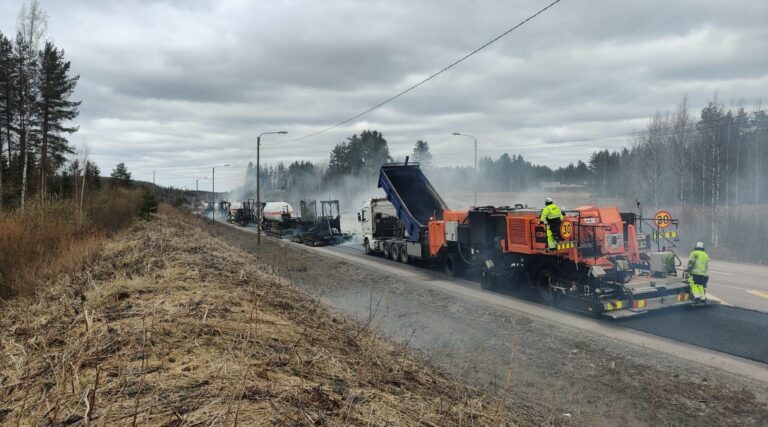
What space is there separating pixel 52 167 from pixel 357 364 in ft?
127

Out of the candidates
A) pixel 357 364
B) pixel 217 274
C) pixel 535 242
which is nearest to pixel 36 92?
pixel 217 274

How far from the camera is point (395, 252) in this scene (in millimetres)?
21656

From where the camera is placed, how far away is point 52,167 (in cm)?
3456

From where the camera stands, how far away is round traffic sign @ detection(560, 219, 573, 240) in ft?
35.4

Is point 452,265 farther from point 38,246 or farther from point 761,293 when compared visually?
point 38,246

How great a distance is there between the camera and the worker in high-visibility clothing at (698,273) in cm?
1007

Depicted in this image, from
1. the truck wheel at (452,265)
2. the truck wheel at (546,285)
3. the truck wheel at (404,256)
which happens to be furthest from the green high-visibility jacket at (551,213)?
the truck wheel at (404,256)

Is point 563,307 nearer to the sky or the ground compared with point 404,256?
nearer to the ground

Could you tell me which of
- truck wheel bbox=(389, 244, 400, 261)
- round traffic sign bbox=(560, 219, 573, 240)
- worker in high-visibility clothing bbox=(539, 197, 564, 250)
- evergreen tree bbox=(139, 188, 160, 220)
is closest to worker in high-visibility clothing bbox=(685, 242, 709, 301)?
round traffic sign bbox=(560, 219, 573, 240)

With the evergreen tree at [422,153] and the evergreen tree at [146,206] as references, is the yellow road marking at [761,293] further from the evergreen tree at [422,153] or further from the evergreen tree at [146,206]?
the evergreen tree at [422,153]

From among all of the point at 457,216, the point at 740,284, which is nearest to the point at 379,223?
the point at 457,216

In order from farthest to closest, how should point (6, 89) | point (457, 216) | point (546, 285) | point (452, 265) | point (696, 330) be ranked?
point (6, 89)
point (452, 265)
point (457, 216)
point (546, 285)
point (696, 330)

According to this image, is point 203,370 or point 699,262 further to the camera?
point 699,262

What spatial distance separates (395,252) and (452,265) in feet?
16.7
